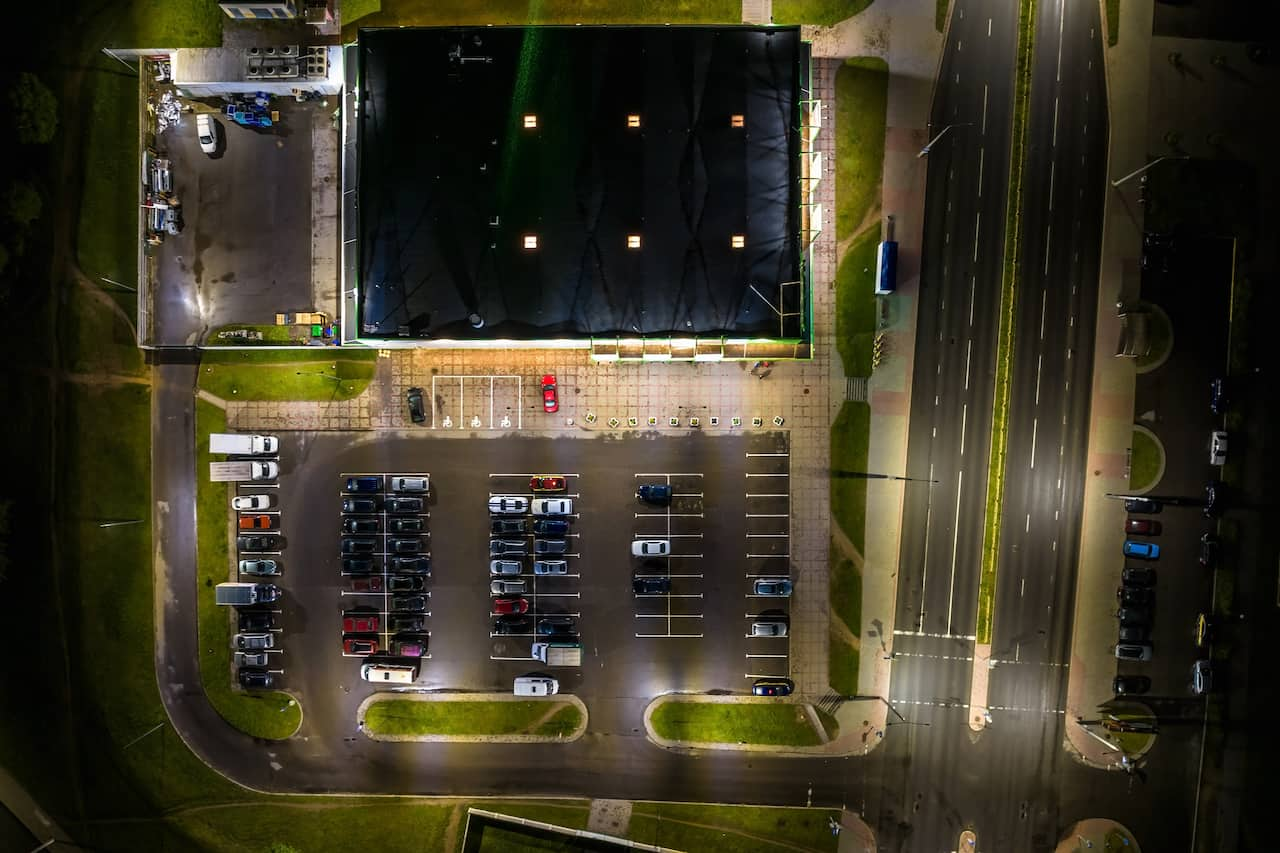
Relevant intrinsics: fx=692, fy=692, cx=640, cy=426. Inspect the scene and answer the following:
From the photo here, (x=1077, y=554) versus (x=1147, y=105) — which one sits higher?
(x=1147, y=105)

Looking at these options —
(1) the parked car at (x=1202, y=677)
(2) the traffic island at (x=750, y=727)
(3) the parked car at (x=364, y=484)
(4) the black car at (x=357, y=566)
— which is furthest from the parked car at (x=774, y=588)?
(1) the parked car at (x=1202, y=677)

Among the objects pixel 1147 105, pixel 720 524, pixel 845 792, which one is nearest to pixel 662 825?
pixel 845 792

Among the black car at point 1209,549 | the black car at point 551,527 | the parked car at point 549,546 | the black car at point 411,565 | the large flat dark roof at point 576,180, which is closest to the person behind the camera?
the large flat dark roof at point 576,180

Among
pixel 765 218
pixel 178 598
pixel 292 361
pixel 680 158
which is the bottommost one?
pixel 178 598

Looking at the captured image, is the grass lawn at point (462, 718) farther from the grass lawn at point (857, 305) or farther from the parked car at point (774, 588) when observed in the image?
the grass lawn at point (857, 305)

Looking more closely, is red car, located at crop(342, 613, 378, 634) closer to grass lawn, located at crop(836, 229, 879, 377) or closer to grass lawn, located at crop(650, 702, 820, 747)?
grass lawn, located at crop(650, 702, 820, 747)

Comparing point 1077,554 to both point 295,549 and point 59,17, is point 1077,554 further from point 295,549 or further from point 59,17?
point 59,17

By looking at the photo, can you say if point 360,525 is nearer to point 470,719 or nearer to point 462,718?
point 462,718
